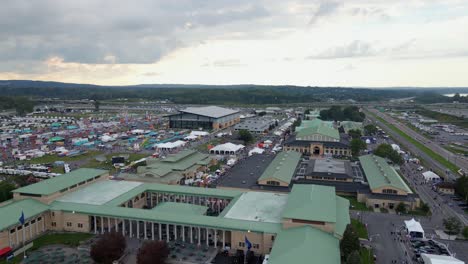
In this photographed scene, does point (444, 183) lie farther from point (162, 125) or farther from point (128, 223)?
point (162, 125)

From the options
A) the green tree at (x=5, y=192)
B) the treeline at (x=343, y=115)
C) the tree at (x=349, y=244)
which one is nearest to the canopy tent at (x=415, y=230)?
the tree at (x=349, y=244)

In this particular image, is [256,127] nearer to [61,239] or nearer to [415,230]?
[415,230]

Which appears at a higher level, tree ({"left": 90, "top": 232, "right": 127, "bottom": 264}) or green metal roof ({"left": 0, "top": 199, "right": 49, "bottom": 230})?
green metal roof ({"left": 0, "top": 199, "right": 49, "bottom": 230})

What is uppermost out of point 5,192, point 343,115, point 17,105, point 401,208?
point 17,105

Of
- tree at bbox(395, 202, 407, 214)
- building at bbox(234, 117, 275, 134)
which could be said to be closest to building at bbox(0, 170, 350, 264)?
tree at bbox(395, 202, 407, 214)

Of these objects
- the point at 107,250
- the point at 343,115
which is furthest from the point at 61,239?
the point at 343,115

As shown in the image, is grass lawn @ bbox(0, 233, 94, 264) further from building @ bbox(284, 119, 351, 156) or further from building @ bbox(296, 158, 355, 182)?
building @ bbox(284, 119, 351, 156)
